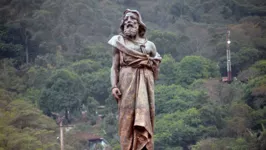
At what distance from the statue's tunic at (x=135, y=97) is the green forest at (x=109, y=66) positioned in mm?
30797

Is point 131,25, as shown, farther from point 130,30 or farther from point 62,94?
point 62,94

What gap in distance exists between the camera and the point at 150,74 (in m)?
11.9

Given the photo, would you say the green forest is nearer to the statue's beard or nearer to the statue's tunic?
the statue's beard

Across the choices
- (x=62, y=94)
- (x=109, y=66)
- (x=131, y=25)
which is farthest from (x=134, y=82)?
(x=109, y=66)

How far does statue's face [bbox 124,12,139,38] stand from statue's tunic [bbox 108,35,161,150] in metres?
0.13

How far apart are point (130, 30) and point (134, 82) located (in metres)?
0.74

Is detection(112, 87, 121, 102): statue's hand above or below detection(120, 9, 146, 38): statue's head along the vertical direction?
below

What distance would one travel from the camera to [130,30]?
1205cm

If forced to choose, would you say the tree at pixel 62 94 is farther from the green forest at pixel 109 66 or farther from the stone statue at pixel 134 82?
the stone statue at pixel 134 82

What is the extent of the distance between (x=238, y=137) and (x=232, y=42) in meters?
24.1

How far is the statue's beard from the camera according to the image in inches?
474

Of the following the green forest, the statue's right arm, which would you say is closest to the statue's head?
the statue's right arm

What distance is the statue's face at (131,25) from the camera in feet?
39.5

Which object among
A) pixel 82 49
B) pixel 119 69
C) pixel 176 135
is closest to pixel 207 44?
pixel 82 49
